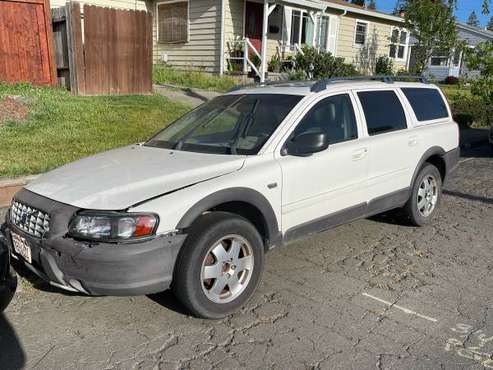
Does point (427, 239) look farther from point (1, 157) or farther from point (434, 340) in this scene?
point (1, 157)

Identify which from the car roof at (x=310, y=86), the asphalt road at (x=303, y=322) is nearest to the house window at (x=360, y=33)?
the car roof at (x=310, y=86)

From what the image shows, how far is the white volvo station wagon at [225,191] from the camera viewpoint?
10.3 feet

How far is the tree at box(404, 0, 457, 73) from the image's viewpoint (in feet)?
67.4

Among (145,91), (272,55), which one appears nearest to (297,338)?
(145,91)

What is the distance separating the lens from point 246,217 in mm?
3818

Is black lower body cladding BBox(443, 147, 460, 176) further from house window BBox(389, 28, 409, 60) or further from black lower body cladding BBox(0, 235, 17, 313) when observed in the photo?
house window BBox(389, 28, 409, 60)

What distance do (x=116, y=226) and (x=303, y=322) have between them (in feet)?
4.86

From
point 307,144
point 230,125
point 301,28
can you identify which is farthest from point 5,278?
point 301,28

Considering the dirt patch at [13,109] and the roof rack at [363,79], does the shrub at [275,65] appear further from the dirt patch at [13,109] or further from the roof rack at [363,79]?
the roof rack at [363,79]

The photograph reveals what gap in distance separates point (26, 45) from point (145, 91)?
2769 mm

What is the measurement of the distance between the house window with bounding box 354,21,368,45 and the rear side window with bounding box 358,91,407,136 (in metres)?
20.0

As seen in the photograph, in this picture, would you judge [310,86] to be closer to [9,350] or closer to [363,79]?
[363,79]

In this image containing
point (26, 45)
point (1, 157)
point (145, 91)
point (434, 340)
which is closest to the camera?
point (434, 340)

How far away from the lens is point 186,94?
13.1m
